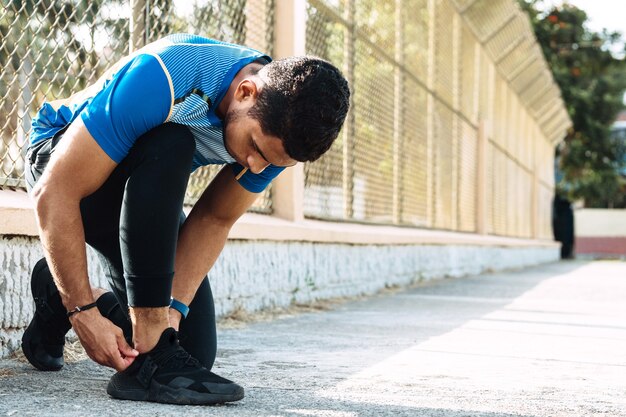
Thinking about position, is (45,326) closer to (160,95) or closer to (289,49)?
(160,95)

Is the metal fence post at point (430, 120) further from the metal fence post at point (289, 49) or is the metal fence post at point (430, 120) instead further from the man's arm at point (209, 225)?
the man's arm at point (209, 225)

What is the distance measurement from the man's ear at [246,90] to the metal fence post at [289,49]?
338 cm

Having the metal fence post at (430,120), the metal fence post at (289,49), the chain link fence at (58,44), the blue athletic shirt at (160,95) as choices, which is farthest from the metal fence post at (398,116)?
the blue athletic shirt at (160,95)

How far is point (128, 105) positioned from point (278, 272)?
3384mm

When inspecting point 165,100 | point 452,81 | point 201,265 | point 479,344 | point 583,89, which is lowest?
point 479,344

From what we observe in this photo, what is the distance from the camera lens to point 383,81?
8.01 metres

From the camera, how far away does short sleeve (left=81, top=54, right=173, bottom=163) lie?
2307 mm

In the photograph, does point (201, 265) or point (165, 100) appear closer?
point (165, 100)

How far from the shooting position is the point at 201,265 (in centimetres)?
280

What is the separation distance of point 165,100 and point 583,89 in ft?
104

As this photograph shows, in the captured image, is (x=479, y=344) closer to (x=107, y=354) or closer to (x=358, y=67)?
(x=107, y=354)

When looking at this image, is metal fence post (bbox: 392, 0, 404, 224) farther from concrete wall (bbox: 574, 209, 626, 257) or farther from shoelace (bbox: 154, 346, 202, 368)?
concrete wall (bbox: 574, 209, 626, 257)

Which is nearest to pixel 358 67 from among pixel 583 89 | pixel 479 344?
pixel 479 344

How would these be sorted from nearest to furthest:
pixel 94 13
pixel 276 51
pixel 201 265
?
pixel 201 265
pixel 94 13
pixel 276 51
